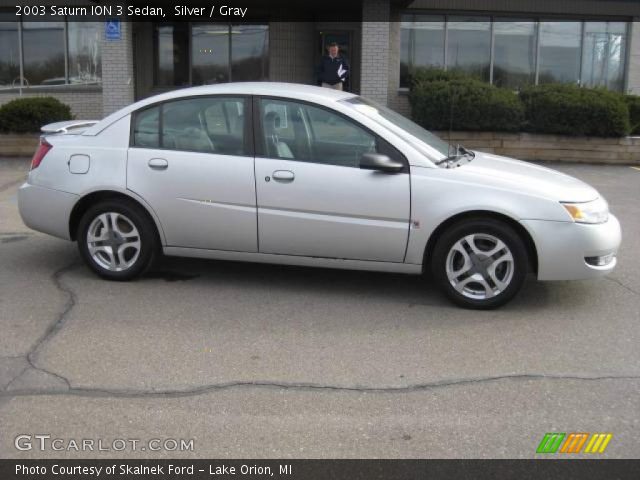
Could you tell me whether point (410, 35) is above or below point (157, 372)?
above

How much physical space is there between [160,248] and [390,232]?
1.89 meters

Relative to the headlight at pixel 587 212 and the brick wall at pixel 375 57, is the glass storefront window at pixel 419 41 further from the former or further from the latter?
the headlight at pixel 587 212

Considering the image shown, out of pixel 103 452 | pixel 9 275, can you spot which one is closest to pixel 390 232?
pixel 103 452

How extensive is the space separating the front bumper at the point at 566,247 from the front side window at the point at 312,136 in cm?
136

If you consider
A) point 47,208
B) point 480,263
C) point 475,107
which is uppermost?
point 475,107

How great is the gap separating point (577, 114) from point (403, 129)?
8798mm

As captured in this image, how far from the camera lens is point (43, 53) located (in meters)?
18.2

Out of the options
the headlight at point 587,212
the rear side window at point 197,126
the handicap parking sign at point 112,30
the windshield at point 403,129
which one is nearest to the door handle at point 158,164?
the rear side window at point 197,126

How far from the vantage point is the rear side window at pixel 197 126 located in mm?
6074

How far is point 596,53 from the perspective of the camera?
18562 mm

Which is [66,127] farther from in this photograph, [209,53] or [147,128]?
[209,53]

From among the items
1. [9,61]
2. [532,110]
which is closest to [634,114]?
[532,110]
